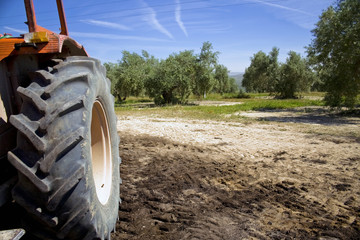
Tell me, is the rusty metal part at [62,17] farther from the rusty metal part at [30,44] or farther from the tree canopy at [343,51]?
the tree canopy at [343,51]

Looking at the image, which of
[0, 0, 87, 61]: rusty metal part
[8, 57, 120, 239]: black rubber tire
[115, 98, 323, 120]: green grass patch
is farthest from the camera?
[115, 98, 323, 120]: green grass patch

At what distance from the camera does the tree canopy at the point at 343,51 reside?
38.4ft

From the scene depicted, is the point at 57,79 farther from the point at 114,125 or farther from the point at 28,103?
the point at 114,125

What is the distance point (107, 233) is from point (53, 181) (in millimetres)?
664

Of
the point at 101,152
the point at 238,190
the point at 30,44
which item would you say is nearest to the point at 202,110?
the point at 238,190

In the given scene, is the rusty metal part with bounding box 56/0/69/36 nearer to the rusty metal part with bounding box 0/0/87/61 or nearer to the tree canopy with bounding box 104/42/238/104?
the rusty metal part with bounding box 0/0/87/61

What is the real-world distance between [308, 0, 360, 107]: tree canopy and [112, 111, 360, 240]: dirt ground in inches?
306

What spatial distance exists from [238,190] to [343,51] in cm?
1221

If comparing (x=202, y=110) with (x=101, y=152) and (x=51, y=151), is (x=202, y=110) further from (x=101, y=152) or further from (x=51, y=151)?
(x=51, y=151)

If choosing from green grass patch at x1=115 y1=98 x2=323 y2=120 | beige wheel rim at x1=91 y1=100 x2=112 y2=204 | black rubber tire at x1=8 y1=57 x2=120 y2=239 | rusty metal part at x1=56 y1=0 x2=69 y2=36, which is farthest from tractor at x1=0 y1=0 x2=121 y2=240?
green grass patch at x1=115 y1=98 x2=323 y2=120

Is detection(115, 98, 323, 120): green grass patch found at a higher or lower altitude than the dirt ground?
lower

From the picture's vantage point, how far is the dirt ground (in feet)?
8.23

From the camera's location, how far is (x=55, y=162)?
1462 millimetres

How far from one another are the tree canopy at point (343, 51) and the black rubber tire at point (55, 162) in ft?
44.2
